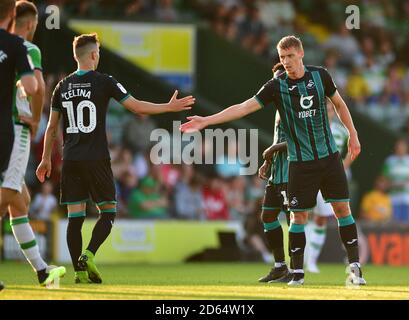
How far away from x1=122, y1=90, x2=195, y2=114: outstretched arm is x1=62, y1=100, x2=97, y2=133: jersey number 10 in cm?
36

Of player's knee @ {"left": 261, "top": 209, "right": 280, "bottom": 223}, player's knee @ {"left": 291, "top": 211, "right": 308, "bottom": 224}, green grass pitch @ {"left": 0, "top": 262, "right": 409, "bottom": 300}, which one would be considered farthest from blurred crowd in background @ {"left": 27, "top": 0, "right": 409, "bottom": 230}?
player's knee @ {"left": 291, "top": 211, "right": 308, "bottom": 224}

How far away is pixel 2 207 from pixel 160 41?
1218 cm

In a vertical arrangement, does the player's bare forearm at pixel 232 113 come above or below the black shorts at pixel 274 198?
above

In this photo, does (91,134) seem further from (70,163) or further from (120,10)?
(120,10)

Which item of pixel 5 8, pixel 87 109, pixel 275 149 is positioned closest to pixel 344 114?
pixel 275 149

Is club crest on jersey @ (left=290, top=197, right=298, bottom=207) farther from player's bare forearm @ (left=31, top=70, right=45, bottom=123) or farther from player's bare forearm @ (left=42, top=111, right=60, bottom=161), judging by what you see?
player's bare forearm @ (left=31, top=70, right=45, bottom=123)

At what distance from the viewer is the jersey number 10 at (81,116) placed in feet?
35.6

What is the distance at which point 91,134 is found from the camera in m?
10.9

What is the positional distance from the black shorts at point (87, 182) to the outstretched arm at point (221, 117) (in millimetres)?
1149

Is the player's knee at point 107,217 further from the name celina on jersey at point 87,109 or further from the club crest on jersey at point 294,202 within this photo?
the club crest on jersey at point 294,202

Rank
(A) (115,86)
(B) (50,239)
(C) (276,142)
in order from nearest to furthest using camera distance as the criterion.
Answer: (A) (115,86)
(C) (276,142)
(B) (50,239)

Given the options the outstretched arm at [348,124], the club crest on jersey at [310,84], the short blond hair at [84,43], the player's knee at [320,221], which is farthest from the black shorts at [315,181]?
the player's knee at [320,221]

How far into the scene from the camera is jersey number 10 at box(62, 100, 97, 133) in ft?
35.6
